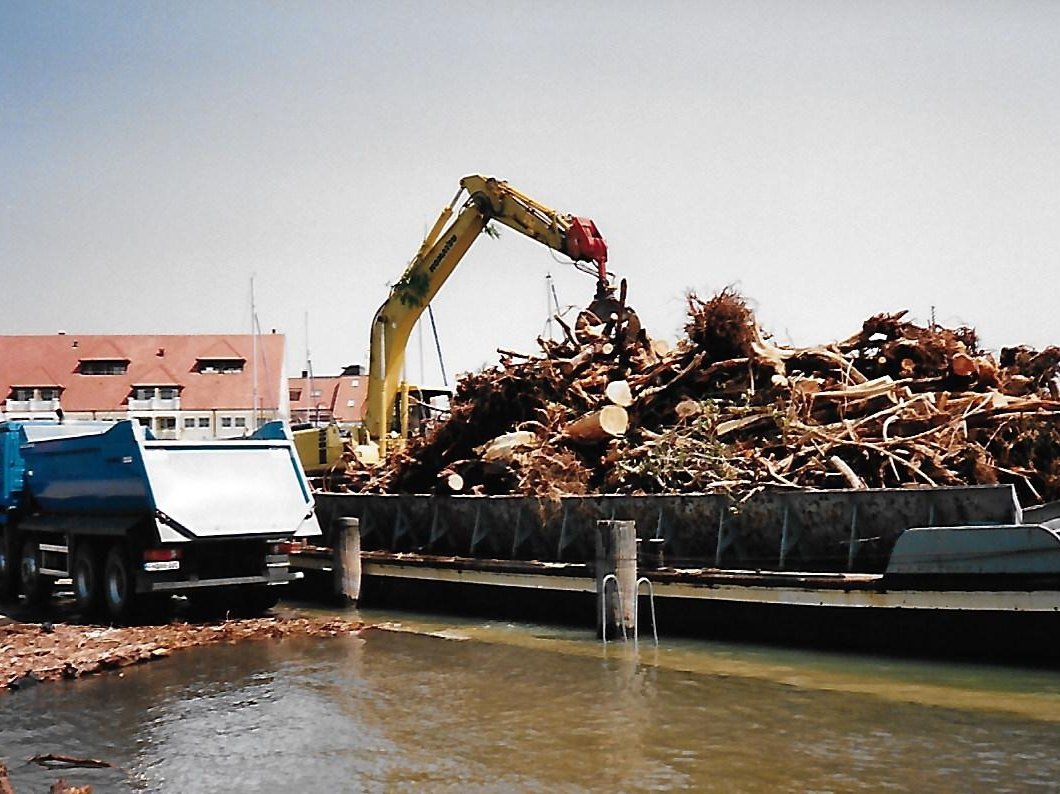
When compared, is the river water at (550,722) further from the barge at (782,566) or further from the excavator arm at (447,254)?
the excavator arm at (447,254)

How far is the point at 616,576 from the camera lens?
14.8 metres

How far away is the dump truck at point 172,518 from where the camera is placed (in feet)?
53.8

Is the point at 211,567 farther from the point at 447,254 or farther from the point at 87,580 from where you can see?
the point at 447,254

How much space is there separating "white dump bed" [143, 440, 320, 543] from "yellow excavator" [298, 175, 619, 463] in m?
6.13

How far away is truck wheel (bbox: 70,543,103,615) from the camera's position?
58.0 feet

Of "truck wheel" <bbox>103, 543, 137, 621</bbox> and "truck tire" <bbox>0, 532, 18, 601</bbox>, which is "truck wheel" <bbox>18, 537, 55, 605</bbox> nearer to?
"truck tire" <bbox>0, 532, 18, 601</bbox>

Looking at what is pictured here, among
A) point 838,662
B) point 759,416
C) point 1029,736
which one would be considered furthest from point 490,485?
point 1029,736

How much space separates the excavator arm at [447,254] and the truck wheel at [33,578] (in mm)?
7036

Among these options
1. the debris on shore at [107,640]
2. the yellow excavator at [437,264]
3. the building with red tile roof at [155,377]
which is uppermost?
the building with red tile roof at [155,377]

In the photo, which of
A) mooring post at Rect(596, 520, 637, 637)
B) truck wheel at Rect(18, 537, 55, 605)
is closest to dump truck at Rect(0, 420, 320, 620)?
truck wheel at Rect(18, 537, 55, 605)

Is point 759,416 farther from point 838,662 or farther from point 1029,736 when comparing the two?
point 1029,736

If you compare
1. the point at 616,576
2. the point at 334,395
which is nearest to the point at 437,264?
the point at 616,576

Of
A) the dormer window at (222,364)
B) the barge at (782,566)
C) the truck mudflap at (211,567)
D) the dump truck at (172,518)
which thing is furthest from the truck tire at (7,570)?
the dormer window at (222,364)

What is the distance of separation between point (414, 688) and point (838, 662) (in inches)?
184
